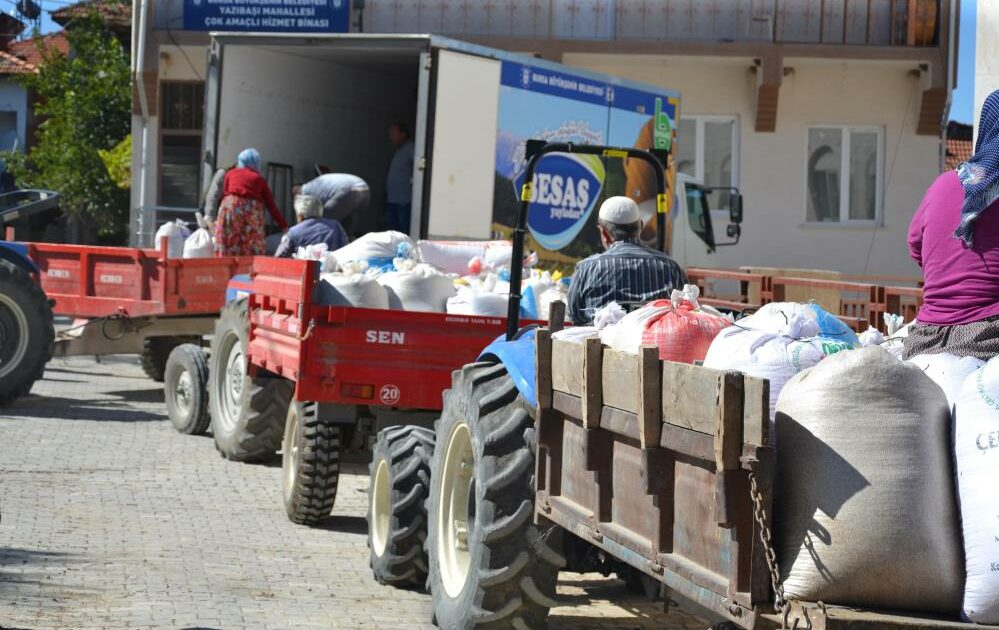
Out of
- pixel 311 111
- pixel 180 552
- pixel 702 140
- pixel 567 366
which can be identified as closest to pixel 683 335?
pixel 567 366

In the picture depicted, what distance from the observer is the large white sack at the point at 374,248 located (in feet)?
33.2

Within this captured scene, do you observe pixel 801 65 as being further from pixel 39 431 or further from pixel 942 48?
pixel 39 431

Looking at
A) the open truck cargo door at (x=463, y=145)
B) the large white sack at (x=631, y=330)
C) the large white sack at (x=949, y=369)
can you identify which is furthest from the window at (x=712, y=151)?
the large white sack at (x=949, y=369)

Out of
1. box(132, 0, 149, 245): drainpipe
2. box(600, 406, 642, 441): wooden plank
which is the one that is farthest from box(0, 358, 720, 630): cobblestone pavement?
box(132, 0, 149, 245): drainpipe

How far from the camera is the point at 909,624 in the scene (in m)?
3.46

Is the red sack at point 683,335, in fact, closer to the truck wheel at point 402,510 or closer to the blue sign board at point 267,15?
the truck wheel at point 402,510

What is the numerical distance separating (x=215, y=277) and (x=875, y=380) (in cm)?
1100

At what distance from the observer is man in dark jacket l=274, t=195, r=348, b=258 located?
11.7m

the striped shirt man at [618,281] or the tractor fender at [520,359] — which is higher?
the striped shirt man at [618,281]

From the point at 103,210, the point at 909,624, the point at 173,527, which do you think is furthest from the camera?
the point at 103,210

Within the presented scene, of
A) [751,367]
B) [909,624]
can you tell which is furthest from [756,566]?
[751,367]

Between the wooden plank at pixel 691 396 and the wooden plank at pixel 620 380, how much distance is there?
0.22 m

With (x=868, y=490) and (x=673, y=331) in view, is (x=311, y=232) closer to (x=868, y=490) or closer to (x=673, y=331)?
(x=673, y=331)

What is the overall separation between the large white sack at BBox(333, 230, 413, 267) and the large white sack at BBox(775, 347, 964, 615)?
6524mm
